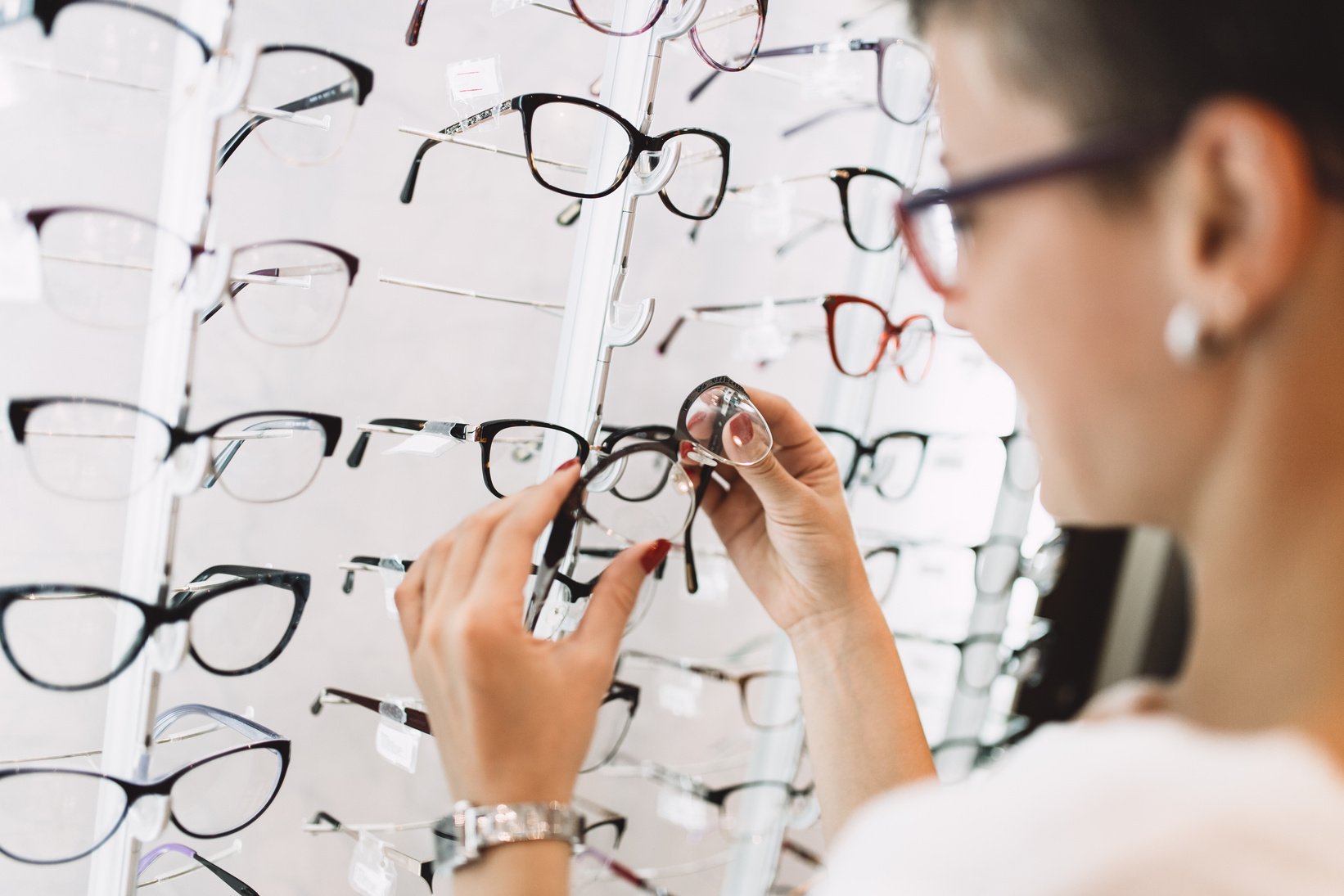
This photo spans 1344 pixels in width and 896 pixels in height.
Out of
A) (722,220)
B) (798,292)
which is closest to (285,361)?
(722,220)

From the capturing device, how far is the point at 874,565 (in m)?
1.57

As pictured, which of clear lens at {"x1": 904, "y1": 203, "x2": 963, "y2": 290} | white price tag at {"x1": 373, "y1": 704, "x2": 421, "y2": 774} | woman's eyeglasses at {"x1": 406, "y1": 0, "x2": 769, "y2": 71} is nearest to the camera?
clear lens at {"x1": 904, "y1": 203, "x2": 963, "y2": 290}

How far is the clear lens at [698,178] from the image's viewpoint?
1.12 metres

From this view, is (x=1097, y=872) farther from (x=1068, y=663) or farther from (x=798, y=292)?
(x=1068, y=663)

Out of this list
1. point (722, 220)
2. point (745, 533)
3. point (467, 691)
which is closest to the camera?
point (467, 691)

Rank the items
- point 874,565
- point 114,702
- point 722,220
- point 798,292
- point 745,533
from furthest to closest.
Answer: point 874,565, point 798,292, point 722,220, point 745,533, point 114,702

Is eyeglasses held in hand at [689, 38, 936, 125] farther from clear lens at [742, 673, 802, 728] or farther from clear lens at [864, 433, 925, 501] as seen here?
clear lens at [742, 673, 802, 728]

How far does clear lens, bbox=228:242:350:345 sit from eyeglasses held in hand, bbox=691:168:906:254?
54 cm

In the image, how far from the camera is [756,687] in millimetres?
1442

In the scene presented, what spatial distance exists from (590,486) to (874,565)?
2.67 ft

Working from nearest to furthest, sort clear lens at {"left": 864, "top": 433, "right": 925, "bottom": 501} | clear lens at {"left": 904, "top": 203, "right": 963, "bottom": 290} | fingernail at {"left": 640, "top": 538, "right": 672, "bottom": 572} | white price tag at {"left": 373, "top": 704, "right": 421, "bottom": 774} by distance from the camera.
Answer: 1. clear lens at {"left": 904, "top": 203, "right": 963, "bottom": 290}
2. fingernail at {"left": 640, "top": 538, "right": 672, "bottom": 572}
3. white price tag at {"left": 373, "top": 704, "right": 421, "bottom": 774}
4. clear lens at {"left": 864, "top": 433, "right": 925, "bottom": 501}

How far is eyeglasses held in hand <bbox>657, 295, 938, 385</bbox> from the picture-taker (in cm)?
131

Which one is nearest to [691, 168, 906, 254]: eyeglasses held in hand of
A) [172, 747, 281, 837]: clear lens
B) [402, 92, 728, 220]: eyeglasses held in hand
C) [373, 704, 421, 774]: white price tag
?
[402, 92, 728, 220]: eyeglasses held in hand

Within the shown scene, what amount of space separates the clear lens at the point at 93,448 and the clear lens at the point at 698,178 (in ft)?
2.03
